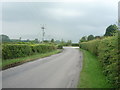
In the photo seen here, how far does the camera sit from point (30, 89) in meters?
5.66

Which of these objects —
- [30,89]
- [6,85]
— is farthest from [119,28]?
[6,85]

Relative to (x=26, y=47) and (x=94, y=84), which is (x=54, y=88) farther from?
(x=26, y=47)

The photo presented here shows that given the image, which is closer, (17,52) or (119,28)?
(119,28)

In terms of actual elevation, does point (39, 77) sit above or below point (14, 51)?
below

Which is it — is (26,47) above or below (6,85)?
above

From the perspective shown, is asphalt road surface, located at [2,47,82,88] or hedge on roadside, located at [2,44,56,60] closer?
asphalt road surface, located at [2,47,82,88]

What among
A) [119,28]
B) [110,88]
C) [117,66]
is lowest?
[110,88]

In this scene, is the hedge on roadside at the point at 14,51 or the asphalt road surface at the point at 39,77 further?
the hedge on roadside at the point at 14,51

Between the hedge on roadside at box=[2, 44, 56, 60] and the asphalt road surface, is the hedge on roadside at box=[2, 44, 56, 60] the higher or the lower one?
the higher one

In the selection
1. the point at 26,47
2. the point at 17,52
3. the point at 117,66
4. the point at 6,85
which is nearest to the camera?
the point at 117,66

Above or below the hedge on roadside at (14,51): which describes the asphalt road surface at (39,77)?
below

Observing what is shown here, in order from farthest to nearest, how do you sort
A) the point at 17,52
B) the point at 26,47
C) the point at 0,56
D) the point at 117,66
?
the point at 26,47
the point at 17,52
the point at 0,56
the point at 117,66

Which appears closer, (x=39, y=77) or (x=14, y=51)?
(x=39, y=77)

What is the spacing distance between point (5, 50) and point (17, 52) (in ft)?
7.93
